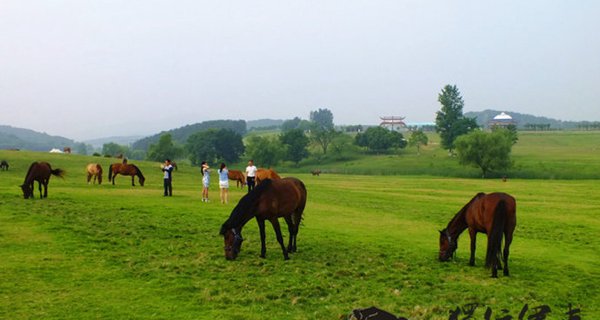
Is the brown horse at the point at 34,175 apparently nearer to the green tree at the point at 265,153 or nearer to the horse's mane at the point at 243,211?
the horse's mane at the point at 243,211

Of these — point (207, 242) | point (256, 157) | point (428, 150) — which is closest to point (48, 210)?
point (207, 242)

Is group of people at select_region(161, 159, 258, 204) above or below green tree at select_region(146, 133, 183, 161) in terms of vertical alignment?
below

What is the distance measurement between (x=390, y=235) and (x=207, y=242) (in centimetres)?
775

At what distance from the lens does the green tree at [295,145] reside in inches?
5011

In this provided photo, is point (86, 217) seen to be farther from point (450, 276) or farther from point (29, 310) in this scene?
point (450, 276)

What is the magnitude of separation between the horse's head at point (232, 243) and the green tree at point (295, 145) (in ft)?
358

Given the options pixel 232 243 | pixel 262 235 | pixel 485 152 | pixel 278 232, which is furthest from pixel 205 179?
pixel 485 152

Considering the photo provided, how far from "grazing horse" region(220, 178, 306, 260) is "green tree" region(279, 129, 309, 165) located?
108m

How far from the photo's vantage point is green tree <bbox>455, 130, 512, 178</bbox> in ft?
271

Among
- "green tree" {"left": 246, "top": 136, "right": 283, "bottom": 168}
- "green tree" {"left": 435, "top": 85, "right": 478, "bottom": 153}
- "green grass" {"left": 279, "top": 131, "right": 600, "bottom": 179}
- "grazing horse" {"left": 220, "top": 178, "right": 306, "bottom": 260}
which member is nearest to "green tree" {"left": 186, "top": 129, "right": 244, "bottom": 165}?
"green tree" {"left": 246, "top": 136, "right": 283, "bottom": 168}

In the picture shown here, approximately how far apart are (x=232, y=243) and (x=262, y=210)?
53.3 inches

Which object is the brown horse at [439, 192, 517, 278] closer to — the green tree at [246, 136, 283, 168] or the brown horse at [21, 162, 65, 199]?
the brown horse at [21, 162, 65, 199]

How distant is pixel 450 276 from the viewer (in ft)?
42.7

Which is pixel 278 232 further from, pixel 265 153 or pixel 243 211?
pixel 265 153
